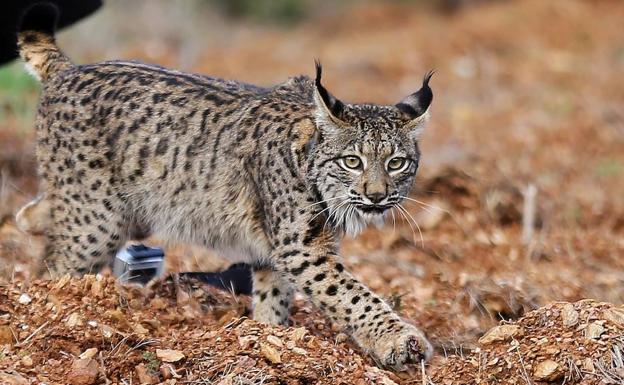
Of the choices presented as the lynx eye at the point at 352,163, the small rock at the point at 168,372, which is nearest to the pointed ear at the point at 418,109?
the lynx eye at the point at 352,163

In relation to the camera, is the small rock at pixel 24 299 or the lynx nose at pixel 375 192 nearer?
the small rock at pixel 24 299

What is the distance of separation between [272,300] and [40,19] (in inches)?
92.2

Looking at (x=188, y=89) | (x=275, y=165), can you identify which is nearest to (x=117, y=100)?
(x=188, y=89)

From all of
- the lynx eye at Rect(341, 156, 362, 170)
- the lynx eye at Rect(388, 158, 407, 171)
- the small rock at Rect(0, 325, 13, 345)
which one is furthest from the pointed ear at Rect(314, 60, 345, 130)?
the small rock at Rect(0, 325, 13, 345)

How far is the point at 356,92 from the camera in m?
17.2

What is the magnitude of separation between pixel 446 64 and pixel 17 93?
9181 mm

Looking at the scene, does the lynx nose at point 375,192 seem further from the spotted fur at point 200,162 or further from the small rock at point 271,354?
the small rock at point 271,354

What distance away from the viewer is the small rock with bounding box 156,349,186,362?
539cm

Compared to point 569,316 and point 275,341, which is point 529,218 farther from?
point 275,341

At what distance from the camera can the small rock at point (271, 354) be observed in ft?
17.8

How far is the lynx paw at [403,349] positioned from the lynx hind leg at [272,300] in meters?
1.02

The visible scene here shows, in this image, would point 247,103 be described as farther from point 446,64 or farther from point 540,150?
point 446,64

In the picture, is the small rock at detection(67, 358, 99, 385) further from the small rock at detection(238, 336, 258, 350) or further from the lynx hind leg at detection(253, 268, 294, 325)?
the lynx hind leg at detection(253, 268, 294, 325)

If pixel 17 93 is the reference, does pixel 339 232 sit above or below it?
above
